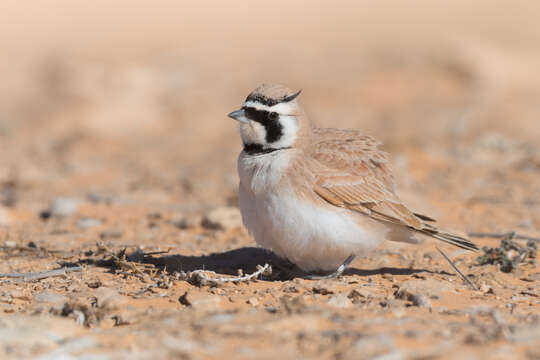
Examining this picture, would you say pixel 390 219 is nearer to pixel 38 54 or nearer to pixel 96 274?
pixel 96 274

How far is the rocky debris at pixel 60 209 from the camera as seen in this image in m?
8.82

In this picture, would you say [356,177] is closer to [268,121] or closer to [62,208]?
[268,121]

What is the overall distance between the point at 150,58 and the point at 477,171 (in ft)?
40.2

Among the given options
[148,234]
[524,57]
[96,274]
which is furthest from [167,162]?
[524,57]

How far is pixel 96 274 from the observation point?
572 cm

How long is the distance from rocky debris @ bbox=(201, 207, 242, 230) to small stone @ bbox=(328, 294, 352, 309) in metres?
3.29

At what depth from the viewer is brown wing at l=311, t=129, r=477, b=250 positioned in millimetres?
5676

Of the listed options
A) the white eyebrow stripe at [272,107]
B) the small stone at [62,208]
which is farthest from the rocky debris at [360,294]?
the small stone at [62,208]

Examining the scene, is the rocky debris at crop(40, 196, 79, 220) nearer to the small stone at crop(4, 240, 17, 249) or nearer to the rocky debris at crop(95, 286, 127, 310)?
the small stone at crop(4, 240, 17, 249)

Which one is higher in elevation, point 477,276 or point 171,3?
point 171,3

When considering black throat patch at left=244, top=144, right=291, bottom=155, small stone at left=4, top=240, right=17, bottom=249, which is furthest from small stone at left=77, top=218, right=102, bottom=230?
black throat patch at left=244, top=144, right=291, bottom=155

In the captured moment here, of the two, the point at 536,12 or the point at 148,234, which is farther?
the point at 536,12

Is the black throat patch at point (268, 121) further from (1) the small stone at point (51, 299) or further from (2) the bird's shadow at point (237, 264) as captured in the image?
(1) the small stone at point (51, 299)

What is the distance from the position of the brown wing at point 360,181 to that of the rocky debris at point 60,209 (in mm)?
4016
